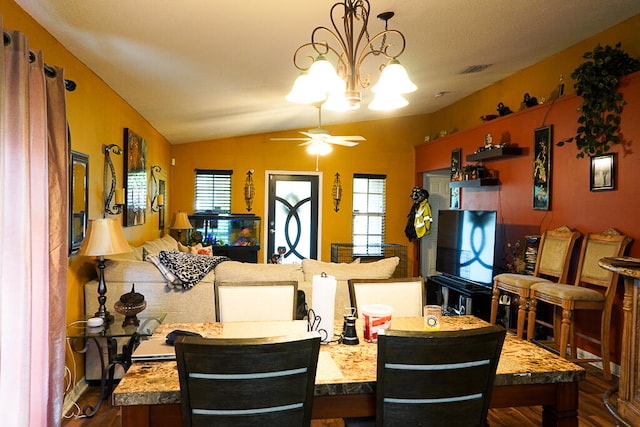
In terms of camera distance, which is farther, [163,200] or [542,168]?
[163,200]

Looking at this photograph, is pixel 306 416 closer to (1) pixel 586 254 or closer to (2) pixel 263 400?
(2) pixel 263 400

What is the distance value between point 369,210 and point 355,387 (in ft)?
21.5

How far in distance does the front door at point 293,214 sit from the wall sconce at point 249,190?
295 mm

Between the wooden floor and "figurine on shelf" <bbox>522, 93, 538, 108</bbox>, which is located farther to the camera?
"figurine on shelf" <bbox>522, 93, 538, 108</bbox>

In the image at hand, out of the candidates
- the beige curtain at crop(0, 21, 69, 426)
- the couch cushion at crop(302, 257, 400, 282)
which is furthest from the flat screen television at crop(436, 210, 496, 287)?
the beige curtain at crop(0, 21, 69, 426)

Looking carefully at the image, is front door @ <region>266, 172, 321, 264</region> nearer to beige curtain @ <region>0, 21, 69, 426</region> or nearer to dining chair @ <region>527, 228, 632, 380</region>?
dining chair @ <region>527, 228, 632, 380</region>

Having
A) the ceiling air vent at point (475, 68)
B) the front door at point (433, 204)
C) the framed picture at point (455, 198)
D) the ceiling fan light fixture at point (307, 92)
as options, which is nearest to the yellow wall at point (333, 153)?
the front door at point (433, 204)

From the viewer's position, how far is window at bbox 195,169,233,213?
7547 mm

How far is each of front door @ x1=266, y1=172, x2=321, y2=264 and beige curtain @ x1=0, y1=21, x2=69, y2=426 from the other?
5409 mm

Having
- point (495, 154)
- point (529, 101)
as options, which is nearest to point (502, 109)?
point (529, 101)

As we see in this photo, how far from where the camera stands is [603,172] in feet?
12.6

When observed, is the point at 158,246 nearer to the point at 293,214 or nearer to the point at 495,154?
the point at 293,214

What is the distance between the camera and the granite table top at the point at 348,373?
4.43ft

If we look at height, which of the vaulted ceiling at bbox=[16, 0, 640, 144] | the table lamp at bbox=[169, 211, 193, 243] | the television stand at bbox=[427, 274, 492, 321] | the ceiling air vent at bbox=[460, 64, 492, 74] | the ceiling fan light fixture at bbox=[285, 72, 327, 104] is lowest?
the television stand at bbox=[427, 274, 492, 321]
